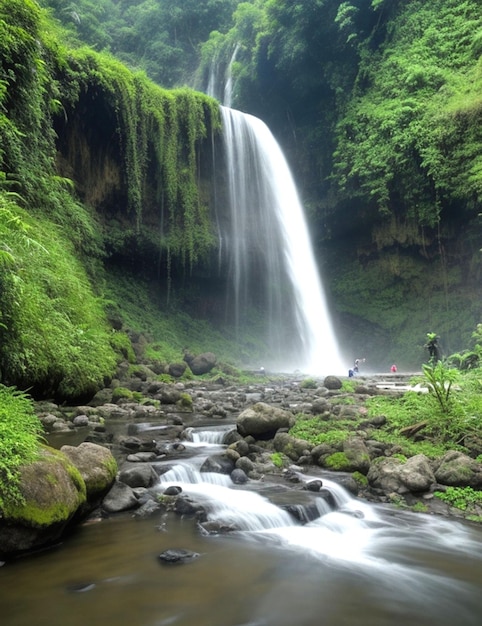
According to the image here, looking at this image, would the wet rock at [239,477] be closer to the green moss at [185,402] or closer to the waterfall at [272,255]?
the green moss at [185,402]

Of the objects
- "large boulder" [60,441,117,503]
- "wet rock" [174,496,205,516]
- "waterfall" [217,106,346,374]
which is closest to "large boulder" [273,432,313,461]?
"wet rock" [174,496,205,516]

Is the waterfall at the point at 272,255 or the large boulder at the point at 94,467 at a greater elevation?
the waterfall at the point at 272,255

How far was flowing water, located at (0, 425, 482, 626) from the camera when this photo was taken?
111 inches

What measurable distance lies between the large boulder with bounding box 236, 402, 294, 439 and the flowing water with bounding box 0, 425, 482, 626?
2019 mm

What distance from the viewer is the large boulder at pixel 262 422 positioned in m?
7.16

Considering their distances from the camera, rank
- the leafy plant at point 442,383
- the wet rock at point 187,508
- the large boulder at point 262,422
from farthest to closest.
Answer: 1. the large boulder at point 262,422
2. the leafy plant at point 442,383
3. the wet rock at point 187,508

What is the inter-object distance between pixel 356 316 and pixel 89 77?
62.5 ft

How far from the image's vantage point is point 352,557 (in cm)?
394

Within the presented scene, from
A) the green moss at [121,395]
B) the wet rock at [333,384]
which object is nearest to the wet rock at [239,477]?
the green moss at [121,395]

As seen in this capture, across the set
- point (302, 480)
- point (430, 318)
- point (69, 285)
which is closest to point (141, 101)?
point (69, 285)

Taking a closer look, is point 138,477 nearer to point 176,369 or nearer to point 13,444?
point 13,444

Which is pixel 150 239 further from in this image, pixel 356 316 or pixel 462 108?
pixel 462 108

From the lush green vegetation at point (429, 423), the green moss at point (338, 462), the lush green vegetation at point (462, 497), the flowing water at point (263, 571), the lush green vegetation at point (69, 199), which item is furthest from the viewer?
the lush green vegetation at point (429, 423)

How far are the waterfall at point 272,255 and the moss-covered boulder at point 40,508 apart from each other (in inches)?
881
